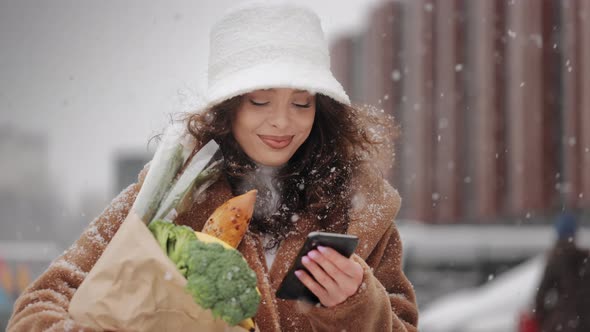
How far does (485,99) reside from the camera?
2309 centimetres

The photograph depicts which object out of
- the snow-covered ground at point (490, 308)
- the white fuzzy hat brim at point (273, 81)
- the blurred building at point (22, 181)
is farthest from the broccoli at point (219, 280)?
the blurred building at point (22, 181)

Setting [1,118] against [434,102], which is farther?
[1,118]

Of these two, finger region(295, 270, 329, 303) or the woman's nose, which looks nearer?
finger region(295, 270, 329, 303)

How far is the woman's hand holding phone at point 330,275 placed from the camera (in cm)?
205

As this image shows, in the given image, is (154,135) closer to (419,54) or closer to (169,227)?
(169,227)

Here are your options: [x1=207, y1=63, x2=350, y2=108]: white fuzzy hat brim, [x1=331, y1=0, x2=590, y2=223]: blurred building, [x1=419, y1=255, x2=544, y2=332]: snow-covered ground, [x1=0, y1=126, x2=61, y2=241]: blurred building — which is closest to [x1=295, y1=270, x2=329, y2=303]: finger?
[x1=207, y1=63, x2=350, y2=108]: white fuzzy hat brim

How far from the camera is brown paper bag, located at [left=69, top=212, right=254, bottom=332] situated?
1898 millimetres

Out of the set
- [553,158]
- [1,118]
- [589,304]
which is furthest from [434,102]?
[1,118]

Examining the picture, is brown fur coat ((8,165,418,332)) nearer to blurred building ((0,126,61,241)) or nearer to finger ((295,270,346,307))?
finger ((295,270,346,307))

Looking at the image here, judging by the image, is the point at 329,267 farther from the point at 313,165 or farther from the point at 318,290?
the point at 313,165

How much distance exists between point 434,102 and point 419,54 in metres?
1.85

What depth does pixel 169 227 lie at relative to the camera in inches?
81.2

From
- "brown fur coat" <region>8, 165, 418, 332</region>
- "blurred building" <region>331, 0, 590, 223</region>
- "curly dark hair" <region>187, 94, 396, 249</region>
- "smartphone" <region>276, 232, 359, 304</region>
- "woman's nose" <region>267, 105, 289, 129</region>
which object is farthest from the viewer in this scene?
"blurred building" <region>331, 0, 590, 223</region>

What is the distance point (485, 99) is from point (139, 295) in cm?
2199
